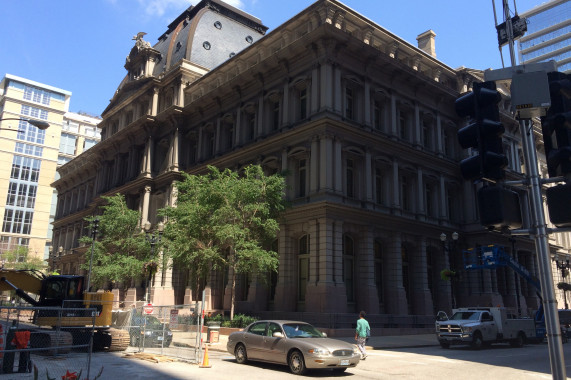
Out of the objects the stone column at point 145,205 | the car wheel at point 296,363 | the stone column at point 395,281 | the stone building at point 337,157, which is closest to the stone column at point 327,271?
the stone building at point 337,157

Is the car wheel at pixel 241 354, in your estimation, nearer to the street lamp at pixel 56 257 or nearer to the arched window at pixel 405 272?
the arched window at pixel 405 272

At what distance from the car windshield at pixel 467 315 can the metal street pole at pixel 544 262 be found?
20.6m

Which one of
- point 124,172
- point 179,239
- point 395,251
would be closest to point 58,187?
point 124,172

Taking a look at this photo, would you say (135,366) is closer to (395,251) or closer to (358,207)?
(358,207)

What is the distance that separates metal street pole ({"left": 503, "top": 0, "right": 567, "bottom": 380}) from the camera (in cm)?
440

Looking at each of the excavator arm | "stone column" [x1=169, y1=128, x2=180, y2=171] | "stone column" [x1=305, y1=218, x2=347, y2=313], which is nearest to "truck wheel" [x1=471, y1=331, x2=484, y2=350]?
"stone column" [x1=305, y1=218, x2=347, y2=313]

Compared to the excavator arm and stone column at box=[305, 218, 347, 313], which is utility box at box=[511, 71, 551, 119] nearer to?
the excavator arm

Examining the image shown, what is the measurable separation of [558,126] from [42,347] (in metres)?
14.5

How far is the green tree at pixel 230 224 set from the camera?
26453 millimetres

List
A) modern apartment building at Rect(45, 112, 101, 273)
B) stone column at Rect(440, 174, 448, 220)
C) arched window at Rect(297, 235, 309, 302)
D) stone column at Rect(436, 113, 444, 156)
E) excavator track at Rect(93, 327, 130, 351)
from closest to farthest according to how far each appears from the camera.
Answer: excavator track at Rect(93, 327, 130, 351) → arched window at Rect(297, 235, 309, 302) → stone column at Rect(440, 174, 448, 220) → stone column at Rect(436, 113, 444, 156) → modern apartment building at Rect(45, 112, 101, 273)

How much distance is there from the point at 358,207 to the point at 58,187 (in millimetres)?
64565

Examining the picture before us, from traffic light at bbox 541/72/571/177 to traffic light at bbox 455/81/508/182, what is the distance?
47cm

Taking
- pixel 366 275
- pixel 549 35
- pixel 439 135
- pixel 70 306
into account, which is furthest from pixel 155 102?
pixel 549 35

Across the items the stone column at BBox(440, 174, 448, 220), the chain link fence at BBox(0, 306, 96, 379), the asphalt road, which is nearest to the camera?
the chain link fence at BBox(0, 306, 96, 379)
